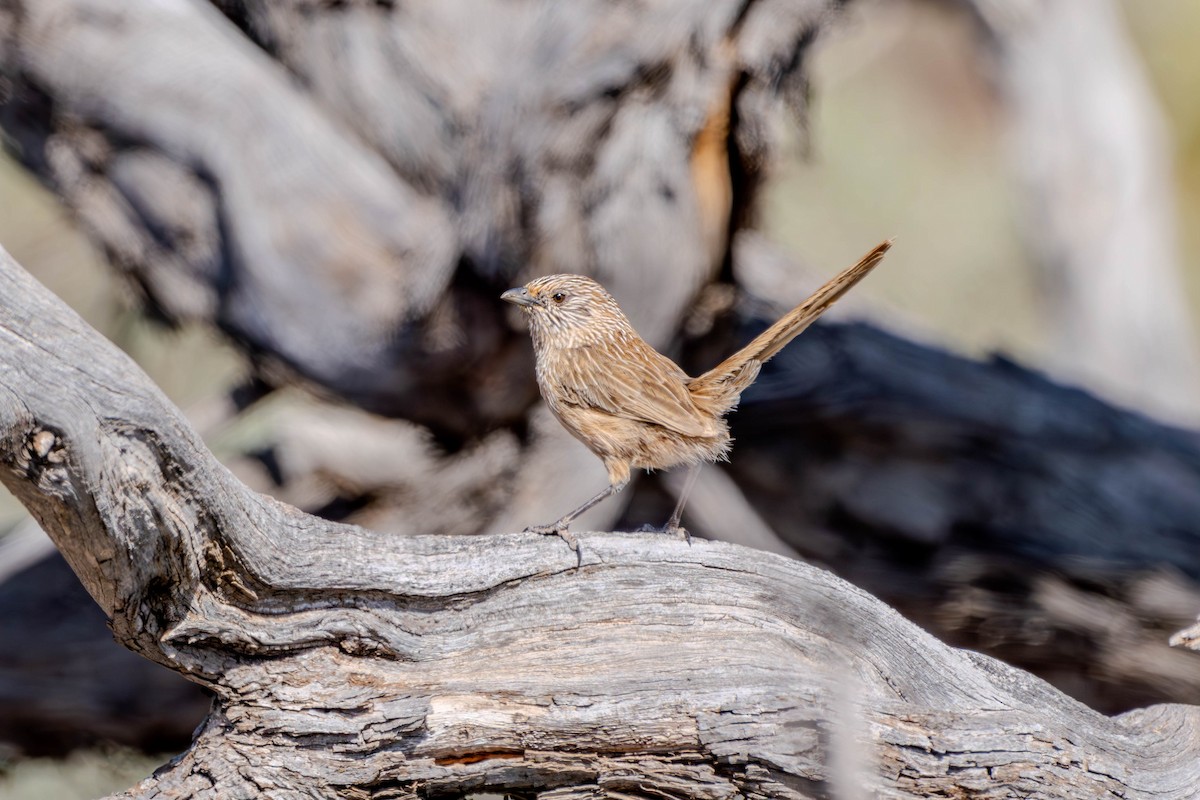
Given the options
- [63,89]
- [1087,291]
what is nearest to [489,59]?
[63,89]

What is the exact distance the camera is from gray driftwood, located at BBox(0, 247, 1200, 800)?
2.41 meters

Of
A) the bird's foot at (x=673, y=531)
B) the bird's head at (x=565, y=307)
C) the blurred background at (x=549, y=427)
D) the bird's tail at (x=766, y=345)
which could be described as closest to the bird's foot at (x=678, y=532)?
the bird's foot at (x=673, y=531)

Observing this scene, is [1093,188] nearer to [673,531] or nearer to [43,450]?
[673,531]

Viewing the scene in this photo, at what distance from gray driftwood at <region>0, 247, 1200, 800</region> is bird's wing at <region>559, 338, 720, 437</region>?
0.58m

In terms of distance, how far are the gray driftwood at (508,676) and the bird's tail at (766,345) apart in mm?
697

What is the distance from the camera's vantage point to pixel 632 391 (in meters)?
3.22

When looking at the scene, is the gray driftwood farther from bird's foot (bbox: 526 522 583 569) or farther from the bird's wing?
the bird's wing

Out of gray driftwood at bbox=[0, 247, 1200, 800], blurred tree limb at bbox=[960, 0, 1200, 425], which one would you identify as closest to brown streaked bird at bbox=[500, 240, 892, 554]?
gray driftwood at bbox=[0, 247, 1200, 800]

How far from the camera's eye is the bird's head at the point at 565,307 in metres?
3.52

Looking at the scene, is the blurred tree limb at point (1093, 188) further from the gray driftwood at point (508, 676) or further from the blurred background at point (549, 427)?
the gray driftwood at point (508, 676)

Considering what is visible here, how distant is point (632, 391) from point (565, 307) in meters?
0.45

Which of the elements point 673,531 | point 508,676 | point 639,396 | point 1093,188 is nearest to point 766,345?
point 639,396

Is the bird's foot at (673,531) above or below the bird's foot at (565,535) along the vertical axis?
above

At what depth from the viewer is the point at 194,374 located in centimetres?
683
